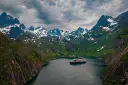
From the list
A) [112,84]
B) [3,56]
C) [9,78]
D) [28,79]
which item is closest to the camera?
[112,84]

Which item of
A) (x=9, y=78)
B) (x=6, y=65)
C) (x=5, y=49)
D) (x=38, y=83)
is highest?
(x=5, y=49)

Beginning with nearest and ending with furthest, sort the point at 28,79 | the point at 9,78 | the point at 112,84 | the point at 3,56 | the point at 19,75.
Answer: the point at 112,84, the point at 9,78, the point at 3,56, the point at 19,75, the point at 28,79

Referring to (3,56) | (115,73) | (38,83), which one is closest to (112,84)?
(115,73)

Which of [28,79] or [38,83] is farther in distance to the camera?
[28,79]

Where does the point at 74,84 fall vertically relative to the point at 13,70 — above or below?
below

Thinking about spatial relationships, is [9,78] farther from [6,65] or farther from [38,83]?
[38,83]

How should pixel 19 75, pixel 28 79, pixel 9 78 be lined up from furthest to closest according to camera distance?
pixel 28 79 → pixel 19 75 → pixel 9 78

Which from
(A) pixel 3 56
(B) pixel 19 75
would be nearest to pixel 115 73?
(B) pixel 19 75

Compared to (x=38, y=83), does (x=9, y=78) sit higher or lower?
higher

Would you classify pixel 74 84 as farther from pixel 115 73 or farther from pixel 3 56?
pixel 3 56
